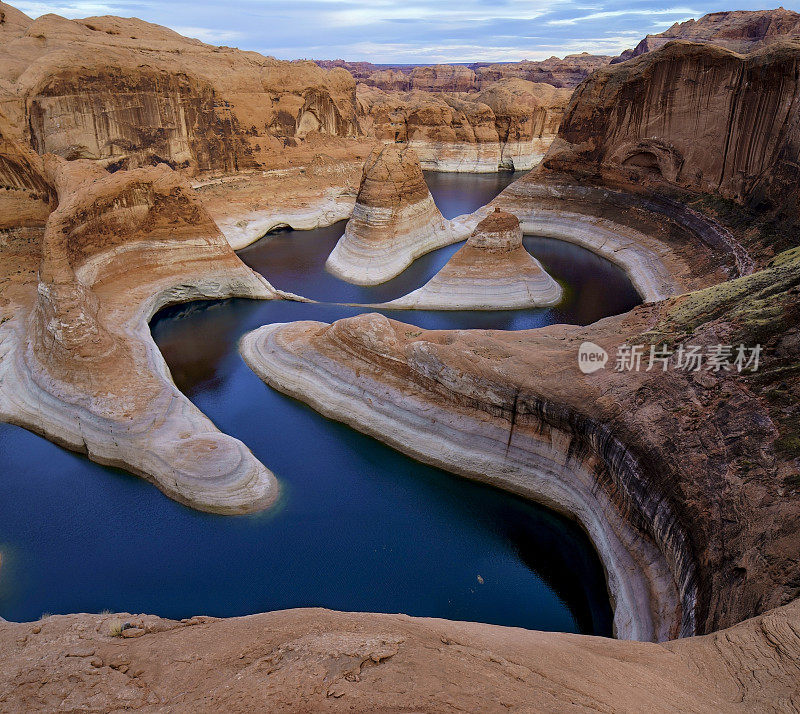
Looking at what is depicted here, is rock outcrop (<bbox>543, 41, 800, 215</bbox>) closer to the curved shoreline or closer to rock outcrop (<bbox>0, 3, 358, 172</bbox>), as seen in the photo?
the curved shoreline

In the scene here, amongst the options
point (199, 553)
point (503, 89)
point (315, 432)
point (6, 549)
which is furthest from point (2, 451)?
point (503, 89)

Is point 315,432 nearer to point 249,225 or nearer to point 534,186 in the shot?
point 249,225

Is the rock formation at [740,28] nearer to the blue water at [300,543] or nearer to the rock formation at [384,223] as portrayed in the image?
the rock formation at [384,223]

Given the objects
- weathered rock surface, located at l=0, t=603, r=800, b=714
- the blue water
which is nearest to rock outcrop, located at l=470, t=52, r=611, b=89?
the blue water

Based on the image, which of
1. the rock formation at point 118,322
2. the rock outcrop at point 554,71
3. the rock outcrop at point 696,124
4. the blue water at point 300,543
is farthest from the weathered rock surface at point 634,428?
the rock outcrop at point 554,71

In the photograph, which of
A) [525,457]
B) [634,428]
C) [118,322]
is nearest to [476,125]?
[118,322]

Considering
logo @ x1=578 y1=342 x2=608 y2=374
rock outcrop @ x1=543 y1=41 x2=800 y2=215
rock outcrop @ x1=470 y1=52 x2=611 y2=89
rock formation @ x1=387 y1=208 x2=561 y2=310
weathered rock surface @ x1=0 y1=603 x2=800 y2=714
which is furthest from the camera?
rock outcrop @ x1=470 y1=52 x2=611 y2=89
